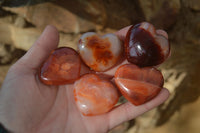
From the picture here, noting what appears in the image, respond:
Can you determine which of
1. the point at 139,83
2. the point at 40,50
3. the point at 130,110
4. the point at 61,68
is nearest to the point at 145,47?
the point at 139,83

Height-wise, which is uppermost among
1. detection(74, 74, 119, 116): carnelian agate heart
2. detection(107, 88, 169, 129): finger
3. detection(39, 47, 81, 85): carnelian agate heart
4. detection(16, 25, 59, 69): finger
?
detection(16, 25, 59, 69): finger

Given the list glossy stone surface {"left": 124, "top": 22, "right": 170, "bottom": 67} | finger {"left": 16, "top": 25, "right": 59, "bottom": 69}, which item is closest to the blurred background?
finger {"left": 16, "top": 25, "right": 59, "bottom": 69}

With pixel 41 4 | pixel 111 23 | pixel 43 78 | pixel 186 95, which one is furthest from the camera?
pixel 186 95

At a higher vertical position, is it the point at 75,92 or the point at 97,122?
the point at 75,92

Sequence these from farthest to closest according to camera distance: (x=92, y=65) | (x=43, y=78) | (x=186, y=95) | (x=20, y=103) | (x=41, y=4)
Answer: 1. (x=186, y=95)
2. (x=41, y=4)
3. (x=92, y=65)
4. (x=43, y=78)
5. (x=20, y=103)

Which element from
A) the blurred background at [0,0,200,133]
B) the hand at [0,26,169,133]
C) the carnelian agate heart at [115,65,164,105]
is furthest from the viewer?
the blurred background at [0,0,200,133]

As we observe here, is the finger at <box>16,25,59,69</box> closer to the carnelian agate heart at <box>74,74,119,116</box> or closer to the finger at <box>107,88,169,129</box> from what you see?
the carnelian agate heart at <box>74,74,119,116</box>

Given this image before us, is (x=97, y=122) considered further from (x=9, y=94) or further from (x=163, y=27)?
(x=163, y=27)

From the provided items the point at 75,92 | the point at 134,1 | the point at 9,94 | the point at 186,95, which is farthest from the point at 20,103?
the point at 186,95
